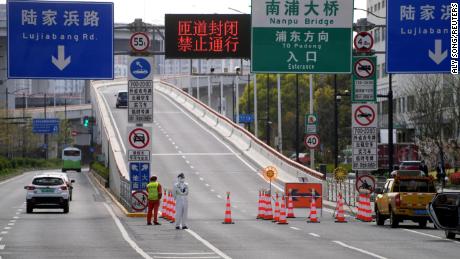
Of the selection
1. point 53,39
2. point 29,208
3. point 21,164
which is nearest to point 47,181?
point 29,208

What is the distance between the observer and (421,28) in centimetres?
3809

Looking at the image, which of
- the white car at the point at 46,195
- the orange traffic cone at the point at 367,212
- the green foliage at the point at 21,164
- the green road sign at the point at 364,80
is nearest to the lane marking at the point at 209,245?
the orange traffic cone at the point at 367,212

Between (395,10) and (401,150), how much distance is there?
4478 centimetres

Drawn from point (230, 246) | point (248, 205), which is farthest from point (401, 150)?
point (230, 246)

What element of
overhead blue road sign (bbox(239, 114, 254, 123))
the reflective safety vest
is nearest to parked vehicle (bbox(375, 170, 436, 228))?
the reflective safety vest

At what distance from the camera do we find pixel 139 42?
40312 millimetres

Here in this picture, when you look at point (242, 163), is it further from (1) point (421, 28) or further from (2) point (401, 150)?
(1) point (421, 28)

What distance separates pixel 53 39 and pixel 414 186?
12558mm

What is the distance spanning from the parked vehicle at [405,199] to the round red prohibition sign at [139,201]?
838 centimetres

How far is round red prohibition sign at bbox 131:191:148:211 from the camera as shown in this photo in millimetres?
40719

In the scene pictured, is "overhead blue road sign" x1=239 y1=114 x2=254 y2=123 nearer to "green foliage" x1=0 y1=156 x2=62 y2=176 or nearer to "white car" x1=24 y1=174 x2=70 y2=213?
"green foliage" x1=0 y1=156 x2=62 y2=176

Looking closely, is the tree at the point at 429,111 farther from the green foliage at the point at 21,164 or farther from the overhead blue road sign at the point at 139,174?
the green foliage at the point at 21,164

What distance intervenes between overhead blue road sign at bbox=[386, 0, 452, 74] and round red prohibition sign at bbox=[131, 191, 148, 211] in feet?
31.4

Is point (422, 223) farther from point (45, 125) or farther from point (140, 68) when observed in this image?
point (45, 125)
